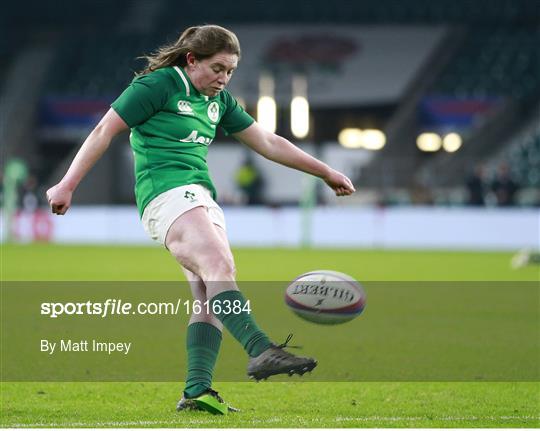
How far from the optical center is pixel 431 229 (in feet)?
91.2

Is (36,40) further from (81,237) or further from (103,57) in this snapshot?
(81,237)

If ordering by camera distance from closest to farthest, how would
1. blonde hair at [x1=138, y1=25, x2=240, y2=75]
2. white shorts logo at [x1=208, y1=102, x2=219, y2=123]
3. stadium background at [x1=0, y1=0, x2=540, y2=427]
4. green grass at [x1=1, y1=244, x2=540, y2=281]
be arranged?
blonde hair at [x1=138, y1=25, x2=240, y2=75] → white shorts logo at [x1=208, y1=102, x2=219, y2=123] → green grass at [x1=1, y1=244, x2=540, y2=281] → stadium background at [x1=0, y1=0, x2=540, y2=427]

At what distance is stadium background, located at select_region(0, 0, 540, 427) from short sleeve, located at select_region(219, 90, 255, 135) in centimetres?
1300

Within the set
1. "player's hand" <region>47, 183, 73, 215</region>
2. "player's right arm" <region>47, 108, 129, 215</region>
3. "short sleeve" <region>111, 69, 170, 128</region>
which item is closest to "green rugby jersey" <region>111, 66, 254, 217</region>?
"short sleeve" <region>111, 69, 170, 128</region>

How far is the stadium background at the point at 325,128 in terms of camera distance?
27.3m

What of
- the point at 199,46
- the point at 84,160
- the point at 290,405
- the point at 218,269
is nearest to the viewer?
the point at 84,160

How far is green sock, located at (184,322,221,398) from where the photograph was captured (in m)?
5.77

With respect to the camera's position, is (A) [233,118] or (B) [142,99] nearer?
(B) [142,99]

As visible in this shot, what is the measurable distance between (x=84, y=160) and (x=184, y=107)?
1.96ft

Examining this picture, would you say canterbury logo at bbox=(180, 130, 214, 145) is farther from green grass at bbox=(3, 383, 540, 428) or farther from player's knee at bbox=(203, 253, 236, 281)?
green grass at bbox=(3, 383, 540, 428)

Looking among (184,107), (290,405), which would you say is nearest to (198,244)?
(184,107)

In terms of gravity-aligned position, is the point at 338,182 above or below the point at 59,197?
above

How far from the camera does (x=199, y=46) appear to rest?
5.55 metres

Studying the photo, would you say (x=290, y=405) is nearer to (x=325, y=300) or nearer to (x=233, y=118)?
(x=325, y=300)
